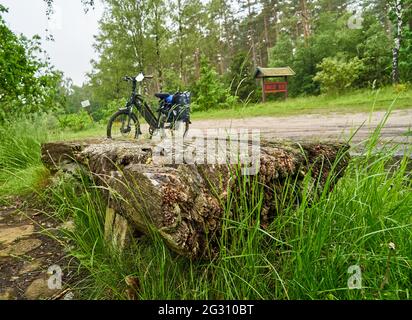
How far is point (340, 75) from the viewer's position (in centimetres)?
1208

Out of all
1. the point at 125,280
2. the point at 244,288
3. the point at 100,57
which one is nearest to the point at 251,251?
the point at 244,288

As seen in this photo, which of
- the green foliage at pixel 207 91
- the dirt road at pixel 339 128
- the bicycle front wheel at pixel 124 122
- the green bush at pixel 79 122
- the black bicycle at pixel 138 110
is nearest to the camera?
the dirt road at pixel 339 128

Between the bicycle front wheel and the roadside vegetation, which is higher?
the bicycle front wheel

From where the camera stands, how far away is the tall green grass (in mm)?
941

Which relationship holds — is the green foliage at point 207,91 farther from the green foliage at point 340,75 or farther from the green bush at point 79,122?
the green bush at point 79,122

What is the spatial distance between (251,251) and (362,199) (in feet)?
1.68

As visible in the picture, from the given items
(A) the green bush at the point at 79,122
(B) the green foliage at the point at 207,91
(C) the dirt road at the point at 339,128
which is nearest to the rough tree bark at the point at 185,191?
(C) the dirt road at the point at 339,128

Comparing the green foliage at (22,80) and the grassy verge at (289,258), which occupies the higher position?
the green foliage at (22,80)

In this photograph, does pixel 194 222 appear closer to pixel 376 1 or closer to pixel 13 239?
pixel 13 239

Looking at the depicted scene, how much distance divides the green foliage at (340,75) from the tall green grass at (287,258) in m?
12.1

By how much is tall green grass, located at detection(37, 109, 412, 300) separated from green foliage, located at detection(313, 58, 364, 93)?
39.6ft

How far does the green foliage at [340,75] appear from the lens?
1196 cm

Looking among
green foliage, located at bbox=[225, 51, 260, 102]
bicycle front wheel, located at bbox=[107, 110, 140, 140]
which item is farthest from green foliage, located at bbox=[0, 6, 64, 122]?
green foliage, located at bbox=[225, 51, 260, 102]

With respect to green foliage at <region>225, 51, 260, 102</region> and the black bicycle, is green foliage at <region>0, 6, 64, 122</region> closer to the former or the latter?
the black bicycle
